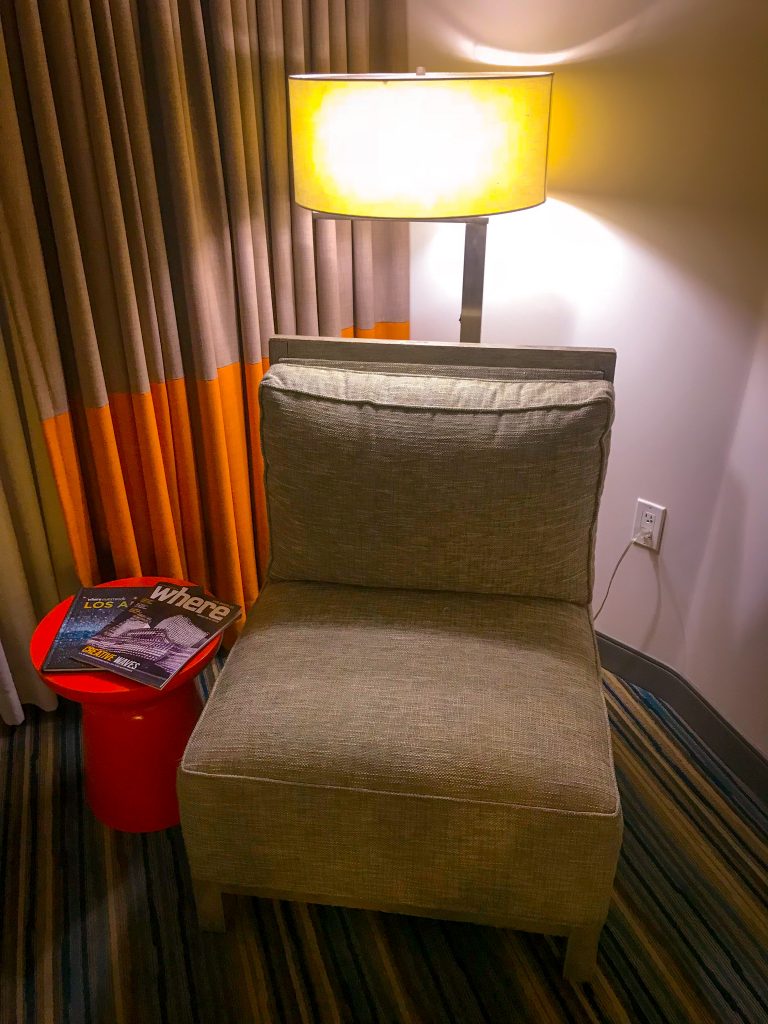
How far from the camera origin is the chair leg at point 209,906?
139 cm

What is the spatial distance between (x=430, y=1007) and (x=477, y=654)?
1.90 feet

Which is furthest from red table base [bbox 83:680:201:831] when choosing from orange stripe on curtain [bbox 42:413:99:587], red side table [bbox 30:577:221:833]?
orange stripe on curtain [bbox 42:413:99:587]

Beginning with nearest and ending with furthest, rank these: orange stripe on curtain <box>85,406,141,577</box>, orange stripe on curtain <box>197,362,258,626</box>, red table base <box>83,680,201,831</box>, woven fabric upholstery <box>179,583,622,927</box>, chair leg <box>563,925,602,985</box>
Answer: woven fabric upholstery <box>179,583,622,927</box> < chair leg <box>563,925,602,985</box> < red table base <box>83,680,201,831</box> < orange stripe on curtain <box>85,406,141,577</box> < orange stripe on curtain <box>197,362,258,626</box>

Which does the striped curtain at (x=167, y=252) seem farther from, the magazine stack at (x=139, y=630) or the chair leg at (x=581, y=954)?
the chair leg at (x=581, y=954)

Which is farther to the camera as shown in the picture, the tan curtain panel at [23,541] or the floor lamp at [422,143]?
the tan curtain panel at [23,541]

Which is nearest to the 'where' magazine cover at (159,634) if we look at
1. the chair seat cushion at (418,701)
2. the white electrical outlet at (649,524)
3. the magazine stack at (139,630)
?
the magazine stack at (139,630)

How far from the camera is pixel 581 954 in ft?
4.42

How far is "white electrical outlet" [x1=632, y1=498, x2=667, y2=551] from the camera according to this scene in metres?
1.86

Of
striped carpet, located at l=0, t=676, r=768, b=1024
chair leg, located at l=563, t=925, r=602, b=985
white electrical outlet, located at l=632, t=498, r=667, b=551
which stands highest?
white electrical outlet, located at l=632, t=498, r=667, b=551

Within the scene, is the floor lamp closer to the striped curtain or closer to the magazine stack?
the striped curtain

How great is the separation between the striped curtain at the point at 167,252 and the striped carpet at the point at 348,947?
616mm

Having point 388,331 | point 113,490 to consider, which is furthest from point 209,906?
point 388,331

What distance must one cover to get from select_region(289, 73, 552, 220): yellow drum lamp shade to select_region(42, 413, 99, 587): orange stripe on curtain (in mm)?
671

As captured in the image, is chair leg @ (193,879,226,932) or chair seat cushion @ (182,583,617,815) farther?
chair leg @ (193,879,226,932)
